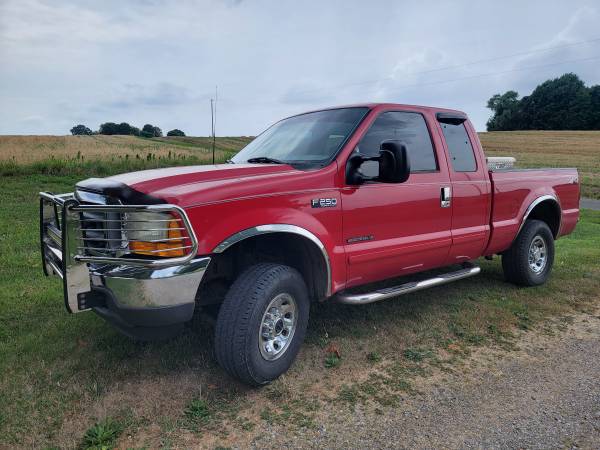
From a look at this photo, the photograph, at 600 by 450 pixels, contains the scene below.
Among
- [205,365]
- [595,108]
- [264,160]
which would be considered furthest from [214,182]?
[595,108]

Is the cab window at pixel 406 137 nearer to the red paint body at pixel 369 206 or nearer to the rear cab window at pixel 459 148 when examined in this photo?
the red paint body at pixel 369 206

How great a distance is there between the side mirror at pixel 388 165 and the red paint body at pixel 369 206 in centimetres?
6

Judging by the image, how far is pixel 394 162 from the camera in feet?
11.4

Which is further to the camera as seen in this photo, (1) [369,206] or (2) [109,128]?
(2) [109,128]

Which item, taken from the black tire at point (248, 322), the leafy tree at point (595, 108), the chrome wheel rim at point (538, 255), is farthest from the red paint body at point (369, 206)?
the leafy tree at point (595, 108)

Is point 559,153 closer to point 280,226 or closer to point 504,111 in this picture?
point 280,226

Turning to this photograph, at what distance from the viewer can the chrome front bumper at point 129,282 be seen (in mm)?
2766

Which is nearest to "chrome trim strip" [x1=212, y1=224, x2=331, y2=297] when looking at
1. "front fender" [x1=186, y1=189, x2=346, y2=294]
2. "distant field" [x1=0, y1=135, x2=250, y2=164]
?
"front fender" [x1=186, y1=189, x2=346, y2=294]

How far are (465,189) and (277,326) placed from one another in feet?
7.67

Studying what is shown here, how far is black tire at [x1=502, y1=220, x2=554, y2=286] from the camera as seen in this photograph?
5.37 m

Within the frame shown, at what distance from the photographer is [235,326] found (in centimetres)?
303

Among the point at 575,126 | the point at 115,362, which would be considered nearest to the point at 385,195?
the point at 115,362

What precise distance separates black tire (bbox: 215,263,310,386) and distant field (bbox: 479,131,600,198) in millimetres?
19656

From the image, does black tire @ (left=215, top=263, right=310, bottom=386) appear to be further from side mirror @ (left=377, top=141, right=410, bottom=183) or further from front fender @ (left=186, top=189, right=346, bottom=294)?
side mirror @ (left=377, top=141, right=410, bottom=183)
